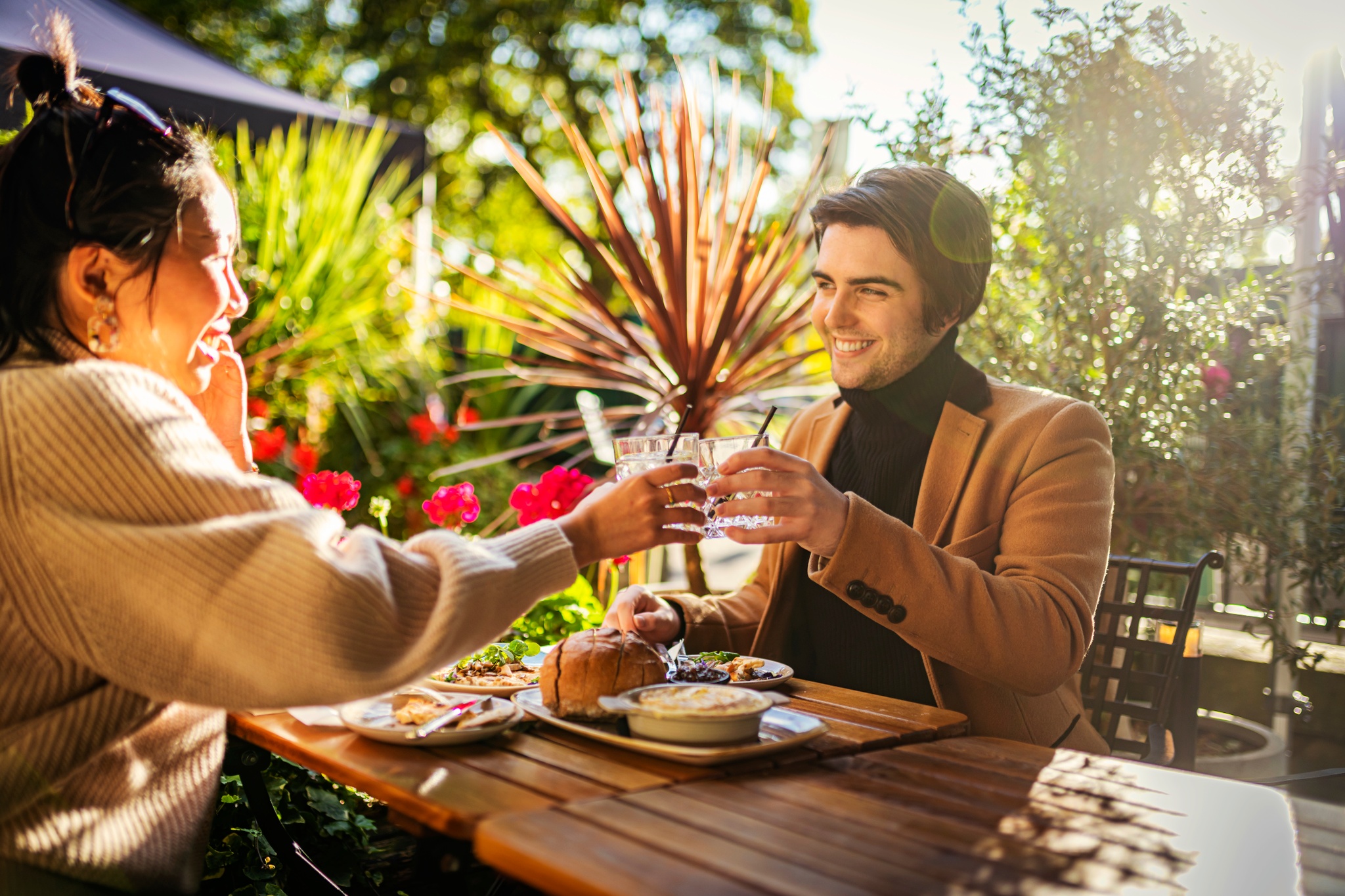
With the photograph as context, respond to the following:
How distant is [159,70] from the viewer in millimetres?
3863

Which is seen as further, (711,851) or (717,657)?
(717,657)

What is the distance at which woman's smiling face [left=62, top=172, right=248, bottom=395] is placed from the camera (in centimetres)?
121

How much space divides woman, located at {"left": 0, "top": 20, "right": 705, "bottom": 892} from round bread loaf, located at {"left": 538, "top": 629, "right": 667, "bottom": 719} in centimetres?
21

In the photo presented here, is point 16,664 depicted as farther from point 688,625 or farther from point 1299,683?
point 1299,683

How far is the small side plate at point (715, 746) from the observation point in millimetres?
1269

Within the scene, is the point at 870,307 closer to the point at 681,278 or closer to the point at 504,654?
the point at 504,654

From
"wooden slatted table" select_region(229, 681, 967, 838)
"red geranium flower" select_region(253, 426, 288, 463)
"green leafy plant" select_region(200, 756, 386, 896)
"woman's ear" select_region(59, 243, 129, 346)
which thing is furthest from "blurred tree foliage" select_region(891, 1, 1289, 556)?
"red geranium flower" select_region(253, 426, 288, 463)

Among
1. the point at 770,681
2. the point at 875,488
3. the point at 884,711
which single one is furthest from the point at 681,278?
the point at 884,711

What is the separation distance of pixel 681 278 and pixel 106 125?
230 centimetres

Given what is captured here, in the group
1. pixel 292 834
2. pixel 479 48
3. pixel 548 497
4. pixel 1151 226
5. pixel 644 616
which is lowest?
pixel 292 834

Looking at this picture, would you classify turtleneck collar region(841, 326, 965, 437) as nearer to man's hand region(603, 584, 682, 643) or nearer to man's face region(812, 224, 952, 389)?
man's face region(812, 224, 952, 389)

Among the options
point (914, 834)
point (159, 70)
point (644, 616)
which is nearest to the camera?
point (914, 834)

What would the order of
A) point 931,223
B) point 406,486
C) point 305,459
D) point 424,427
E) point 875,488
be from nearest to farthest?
1. point 931,223
2. point 875,488
3. point 305,459
4. point 406,486
5. point 424,427

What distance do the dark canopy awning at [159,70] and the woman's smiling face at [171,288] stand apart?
1.85m
